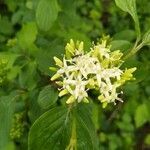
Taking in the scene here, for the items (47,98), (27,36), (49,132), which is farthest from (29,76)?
(49,132)

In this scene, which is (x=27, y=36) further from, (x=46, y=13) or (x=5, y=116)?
(x=5, y=116)

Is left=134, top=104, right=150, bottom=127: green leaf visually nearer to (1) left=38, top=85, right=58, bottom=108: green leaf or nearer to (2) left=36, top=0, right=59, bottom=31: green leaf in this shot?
(2) left=36, top=0, right=59, bottom=31: green leaf

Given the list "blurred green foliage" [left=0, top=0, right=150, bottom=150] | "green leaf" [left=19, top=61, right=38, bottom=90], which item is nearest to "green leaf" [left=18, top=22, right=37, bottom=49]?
"blurred green foliage" [left=0, top=0, right=150, bottom=150]

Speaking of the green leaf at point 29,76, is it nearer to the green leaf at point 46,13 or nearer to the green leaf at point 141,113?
the green leaf at point 46,13

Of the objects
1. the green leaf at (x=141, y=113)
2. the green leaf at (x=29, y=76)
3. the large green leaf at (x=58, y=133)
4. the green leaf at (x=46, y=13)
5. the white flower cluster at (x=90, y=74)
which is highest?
the green leaf at (x=46, y=13)

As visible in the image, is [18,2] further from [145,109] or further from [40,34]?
[145,109]

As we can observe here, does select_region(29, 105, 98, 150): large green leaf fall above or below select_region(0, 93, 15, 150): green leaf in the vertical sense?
below

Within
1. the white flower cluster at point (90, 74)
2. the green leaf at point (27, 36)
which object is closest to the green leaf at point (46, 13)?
the green leaf at point (27, 36)
